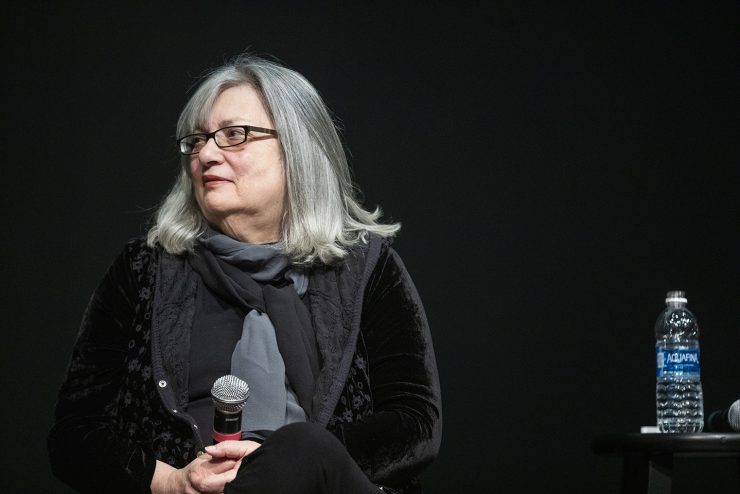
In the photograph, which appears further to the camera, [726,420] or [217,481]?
[726,420]

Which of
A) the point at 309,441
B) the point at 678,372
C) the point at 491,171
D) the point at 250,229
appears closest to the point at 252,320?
the point at 250,229

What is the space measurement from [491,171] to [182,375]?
147 centimetres

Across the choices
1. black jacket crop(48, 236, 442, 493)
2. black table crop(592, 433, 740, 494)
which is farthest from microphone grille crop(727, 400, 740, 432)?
black jacket crop(48, 236, 442, 493)

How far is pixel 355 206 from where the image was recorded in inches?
85.1

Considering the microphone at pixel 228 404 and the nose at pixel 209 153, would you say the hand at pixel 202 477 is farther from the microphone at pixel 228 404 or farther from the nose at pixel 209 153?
the nose at pixel 209 153

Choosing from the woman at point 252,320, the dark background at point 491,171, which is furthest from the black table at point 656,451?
the dark background at point 491,171

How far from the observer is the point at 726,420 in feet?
6.59

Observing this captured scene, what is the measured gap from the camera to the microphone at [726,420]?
1.96 metres

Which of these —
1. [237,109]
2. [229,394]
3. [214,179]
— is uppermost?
[237,109]

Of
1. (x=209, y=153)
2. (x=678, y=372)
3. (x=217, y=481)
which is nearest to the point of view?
(x=217, y=481)

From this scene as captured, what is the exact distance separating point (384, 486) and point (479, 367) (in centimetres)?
120

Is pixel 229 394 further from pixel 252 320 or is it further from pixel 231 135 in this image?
pixel 231 135

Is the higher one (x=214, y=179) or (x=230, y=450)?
(x=214, y=179)

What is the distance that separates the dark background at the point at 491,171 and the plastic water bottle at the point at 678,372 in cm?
36
